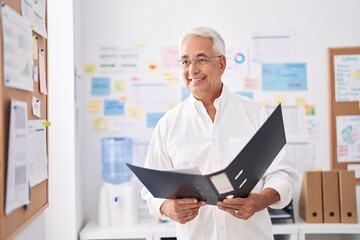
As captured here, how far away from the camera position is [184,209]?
5.06 feet

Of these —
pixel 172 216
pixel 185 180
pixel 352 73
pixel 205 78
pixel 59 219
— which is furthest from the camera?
pixel 352 73

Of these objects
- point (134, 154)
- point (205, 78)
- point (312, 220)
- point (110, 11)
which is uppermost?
point (110, 11)

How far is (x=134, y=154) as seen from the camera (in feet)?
9.70

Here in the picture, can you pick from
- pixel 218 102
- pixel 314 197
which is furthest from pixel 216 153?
pixel 314 197

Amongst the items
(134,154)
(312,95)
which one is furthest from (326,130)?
(134,154)

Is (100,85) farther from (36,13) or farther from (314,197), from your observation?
(314,197)

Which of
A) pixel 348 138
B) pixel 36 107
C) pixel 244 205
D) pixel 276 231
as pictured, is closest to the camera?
pixel 244 205

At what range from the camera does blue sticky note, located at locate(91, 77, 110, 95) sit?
294 cm

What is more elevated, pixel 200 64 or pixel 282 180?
pixel 200 64

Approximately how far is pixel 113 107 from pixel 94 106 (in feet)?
0.47

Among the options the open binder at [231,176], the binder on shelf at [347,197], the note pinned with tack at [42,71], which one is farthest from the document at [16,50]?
the binder on shelf at [347,197]

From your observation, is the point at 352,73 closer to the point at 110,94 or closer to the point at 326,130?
the point at 326,130

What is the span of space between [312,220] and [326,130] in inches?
28.7

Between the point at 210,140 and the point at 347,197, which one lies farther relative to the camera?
the point at 347,197
